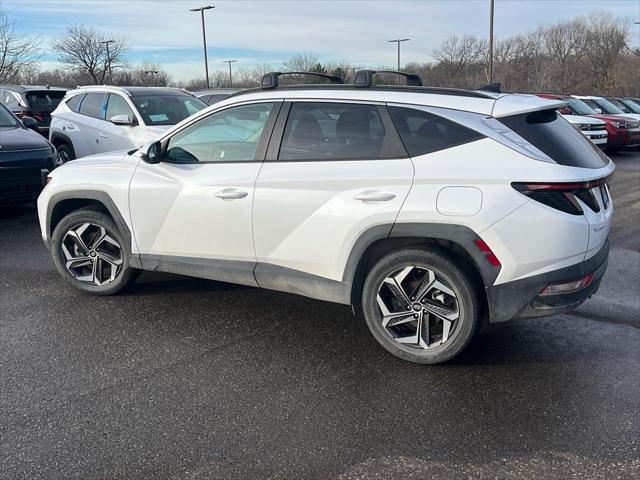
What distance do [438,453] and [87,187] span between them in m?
3.49

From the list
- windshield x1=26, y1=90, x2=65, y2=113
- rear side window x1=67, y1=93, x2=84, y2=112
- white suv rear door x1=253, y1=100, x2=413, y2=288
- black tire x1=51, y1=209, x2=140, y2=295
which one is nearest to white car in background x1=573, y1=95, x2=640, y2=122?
rear side window x1=67, y1=93, x2=84, y2=112

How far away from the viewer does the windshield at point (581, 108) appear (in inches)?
649

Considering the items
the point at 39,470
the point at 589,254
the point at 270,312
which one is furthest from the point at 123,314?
the point at 589,254

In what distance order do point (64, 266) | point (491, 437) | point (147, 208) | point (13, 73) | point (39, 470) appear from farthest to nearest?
1. point (13, 73)
2. point (64, 266)
3. point (147, 208)
4. point (491, 437)
5. point (39, 470)

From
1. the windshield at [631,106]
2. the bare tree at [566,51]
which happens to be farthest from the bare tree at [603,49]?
the windshield at [631,106]

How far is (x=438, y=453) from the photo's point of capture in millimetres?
2945

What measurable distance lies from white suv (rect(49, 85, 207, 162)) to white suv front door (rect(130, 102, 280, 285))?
4.39m

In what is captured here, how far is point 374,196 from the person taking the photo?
370 centimetres

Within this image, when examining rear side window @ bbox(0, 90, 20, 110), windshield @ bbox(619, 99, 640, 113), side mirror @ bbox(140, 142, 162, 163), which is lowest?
windshield @ bbox(619, 99, 640, 113)

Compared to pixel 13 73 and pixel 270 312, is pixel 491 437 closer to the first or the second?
pixel 270 312

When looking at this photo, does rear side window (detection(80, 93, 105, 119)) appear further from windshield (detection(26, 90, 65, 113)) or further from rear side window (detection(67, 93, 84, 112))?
windshield (detection(26, 90, 65, 113))

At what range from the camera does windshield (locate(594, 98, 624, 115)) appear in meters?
17.1

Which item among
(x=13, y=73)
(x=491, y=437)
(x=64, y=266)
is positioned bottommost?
(x=491, y=437)

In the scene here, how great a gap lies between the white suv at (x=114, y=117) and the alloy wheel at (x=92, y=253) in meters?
3.92
